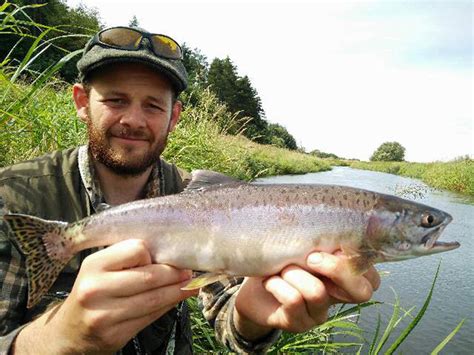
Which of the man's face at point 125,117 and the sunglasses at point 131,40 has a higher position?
the sunglasses at point 131,40

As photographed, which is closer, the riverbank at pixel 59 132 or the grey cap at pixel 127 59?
the grey cap at pixel 127 59

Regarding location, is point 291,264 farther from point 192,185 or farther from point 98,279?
point 98,279

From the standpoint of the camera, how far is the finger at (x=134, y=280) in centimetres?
156

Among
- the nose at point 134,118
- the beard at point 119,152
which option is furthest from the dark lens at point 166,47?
the beard at point 119,152

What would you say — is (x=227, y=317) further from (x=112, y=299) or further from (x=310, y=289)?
(x=112, y=299)

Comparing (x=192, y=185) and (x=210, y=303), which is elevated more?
(x=192, y=185)

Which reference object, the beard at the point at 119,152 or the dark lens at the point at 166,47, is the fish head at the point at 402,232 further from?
the dark lens at the point at 166,47

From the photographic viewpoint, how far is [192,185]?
84.5 inches

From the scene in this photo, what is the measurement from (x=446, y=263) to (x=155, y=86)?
28.2ft

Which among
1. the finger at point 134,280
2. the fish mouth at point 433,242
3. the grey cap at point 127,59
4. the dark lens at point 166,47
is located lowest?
the finger at point 134,280

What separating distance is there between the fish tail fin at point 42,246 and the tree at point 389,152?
10456 centimetres

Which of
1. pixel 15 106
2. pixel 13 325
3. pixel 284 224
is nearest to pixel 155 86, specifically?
pixel 15 106

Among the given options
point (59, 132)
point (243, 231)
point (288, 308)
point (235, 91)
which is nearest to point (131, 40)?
point (243, 231)

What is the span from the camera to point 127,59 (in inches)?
104
